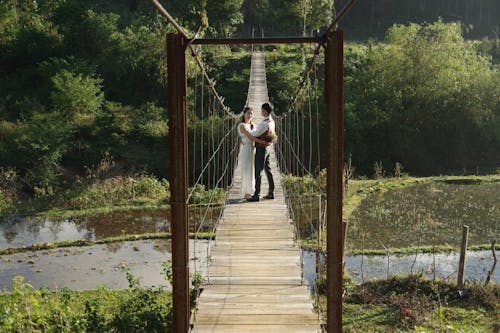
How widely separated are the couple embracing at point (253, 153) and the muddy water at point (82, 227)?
10.9 feet

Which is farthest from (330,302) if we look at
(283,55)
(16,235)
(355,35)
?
(355,35)

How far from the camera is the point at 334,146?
2.01 meters

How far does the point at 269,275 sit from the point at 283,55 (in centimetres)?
1701

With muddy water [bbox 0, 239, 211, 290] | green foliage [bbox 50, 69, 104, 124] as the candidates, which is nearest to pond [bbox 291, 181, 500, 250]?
muddy water [bbox 0, 239, 211, 290]

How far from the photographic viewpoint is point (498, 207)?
10.4 meters

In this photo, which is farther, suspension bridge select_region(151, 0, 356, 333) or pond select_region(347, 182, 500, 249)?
pond select_region(347, 182, 500, 249)

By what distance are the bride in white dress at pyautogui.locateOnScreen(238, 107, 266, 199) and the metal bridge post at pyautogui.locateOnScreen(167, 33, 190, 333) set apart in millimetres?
2778

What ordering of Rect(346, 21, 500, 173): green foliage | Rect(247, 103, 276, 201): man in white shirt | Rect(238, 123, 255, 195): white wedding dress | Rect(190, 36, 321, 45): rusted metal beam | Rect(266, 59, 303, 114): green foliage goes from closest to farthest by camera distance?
1. Rect(190, 36, 321, 45): rusted metal beam
2. Rect(247, 103, 276, 201): man in white shirt
3. Rect(238, 123, 255, 195): white wedding dress
4. Rect(346, 21, 500, 173): green foliage
5. Rect(266, 59, 303, 114): green foliage

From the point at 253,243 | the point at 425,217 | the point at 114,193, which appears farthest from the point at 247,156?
the point at 114,193

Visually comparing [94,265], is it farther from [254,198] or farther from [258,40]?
[258,40]

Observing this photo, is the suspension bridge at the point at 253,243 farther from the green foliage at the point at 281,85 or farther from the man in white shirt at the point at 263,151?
Answer: the green foliage at the point at 281,85

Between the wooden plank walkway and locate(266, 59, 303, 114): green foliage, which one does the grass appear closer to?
the wooden plank walkway

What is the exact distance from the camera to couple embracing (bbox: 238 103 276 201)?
487 centimetres

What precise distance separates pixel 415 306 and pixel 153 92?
43.9 feet
